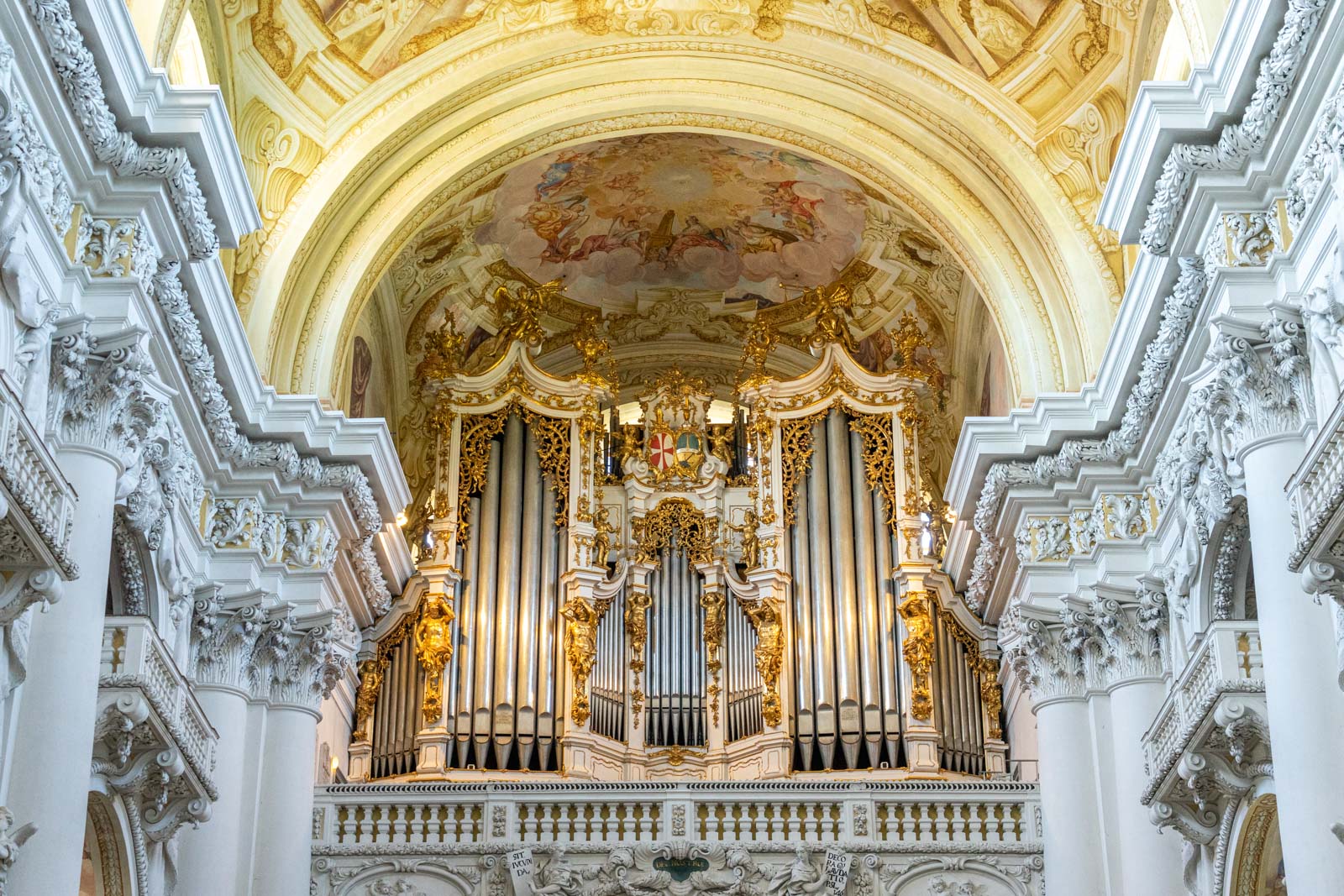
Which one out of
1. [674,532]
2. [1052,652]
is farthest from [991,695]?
[674,532]

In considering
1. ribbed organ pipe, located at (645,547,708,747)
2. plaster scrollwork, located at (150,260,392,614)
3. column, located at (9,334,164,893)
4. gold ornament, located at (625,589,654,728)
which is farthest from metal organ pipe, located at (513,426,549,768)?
column, located at (9,334,164,893)

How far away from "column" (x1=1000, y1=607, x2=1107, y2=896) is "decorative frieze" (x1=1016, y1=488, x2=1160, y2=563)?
2.20 feet

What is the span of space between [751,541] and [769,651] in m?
1.35

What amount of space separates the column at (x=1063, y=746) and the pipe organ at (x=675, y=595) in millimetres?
2042

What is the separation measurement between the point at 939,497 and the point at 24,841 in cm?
1293

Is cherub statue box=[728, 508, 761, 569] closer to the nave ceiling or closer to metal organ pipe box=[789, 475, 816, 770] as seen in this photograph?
metal organ pipe box=[789, 475, 816, 770]

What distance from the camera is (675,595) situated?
20.6 metres

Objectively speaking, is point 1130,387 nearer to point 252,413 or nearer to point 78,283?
point 252,413

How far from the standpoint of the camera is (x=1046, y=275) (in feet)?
60.8

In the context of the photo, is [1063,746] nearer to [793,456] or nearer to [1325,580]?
[793,456]

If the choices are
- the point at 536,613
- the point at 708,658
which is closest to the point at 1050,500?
the point at 708,658

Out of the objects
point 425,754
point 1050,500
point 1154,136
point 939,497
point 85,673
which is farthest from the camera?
point 939,497

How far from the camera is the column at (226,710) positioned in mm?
15633

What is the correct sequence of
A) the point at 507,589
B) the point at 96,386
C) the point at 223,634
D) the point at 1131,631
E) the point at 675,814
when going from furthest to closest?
1. the point at 507,589
2. the point at 675,814
3. the point at 1131,631
4. the point at 223,634
5. the point at 96,386
